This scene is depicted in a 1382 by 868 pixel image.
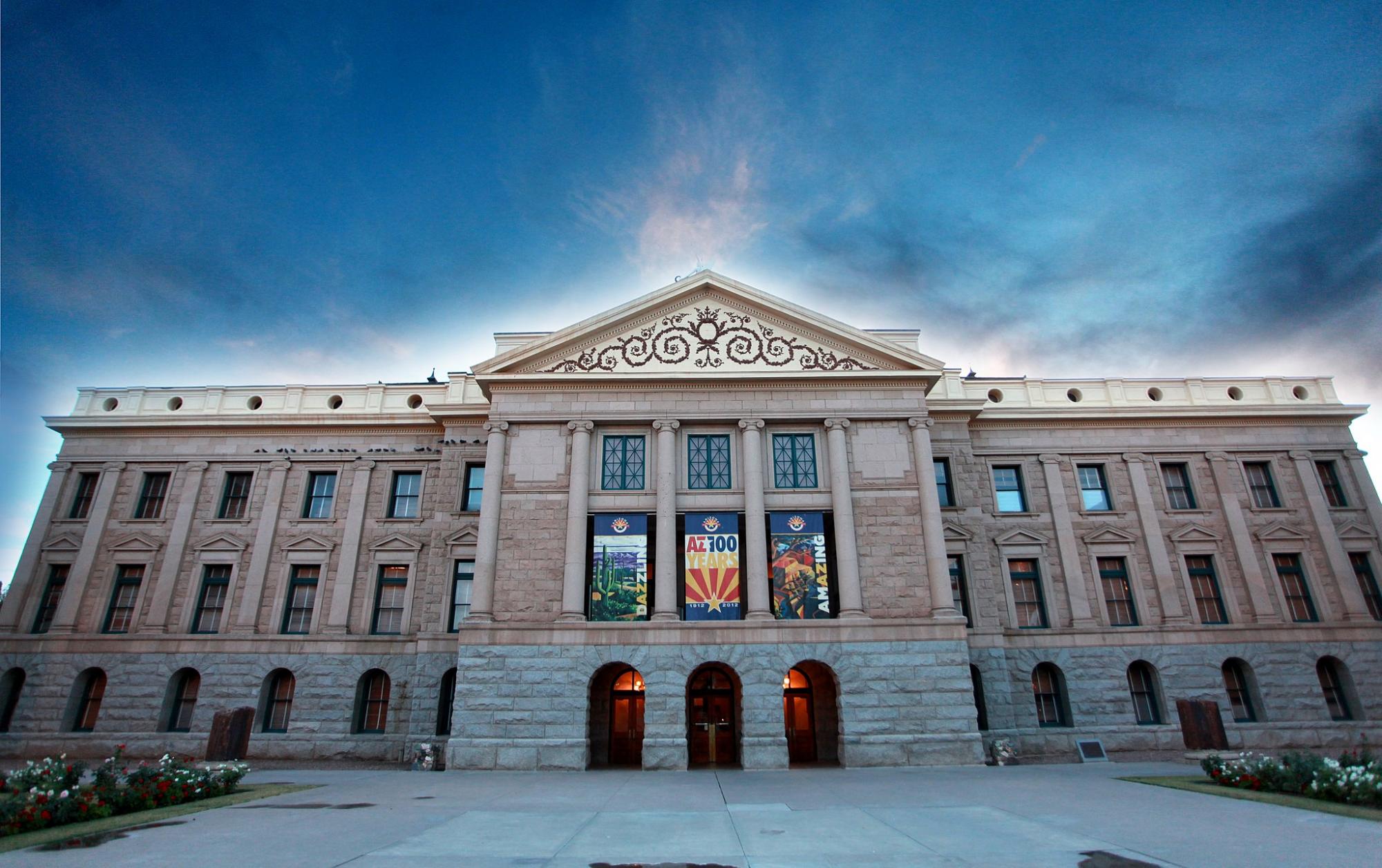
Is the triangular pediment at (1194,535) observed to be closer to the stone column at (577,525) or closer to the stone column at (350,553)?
the stone column at (577,525)

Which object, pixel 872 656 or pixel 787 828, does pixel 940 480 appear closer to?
pixel 872 656

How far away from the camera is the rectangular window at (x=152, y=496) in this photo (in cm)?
Answer: 2964

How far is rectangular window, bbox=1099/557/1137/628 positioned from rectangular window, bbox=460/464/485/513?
24.3 meters

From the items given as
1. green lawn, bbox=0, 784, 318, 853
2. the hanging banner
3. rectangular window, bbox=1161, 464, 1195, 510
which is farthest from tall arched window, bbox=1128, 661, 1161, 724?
green lawn, bbox=0, 784, 318, 853

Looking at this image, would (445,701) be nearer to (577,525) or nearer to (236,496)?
(577,525)

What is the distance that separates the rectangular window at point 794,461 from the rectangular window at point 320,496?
18080 mm

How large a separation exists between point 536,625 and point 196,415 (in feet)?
61.7

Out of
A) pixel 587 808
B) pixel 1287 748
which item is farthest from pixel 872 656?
pixel 1287 748

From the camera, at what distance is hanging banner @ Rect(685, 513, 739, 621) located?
22984 millimetres

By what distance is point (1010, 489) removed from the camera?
2927 centimetres

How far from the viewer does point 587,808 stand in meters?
13.7

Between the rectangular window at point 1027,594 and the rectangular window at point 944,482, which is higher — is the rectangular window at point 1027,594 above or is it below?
below

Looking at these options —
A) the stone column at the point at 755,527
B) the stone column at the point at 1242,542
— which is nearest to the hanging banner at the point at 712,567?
the stone column at the point at 755,527

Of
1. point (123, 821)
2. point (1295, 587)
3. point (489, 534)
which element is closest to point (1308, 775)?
point (1295, 587)
